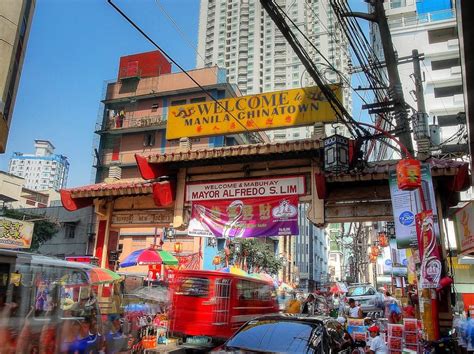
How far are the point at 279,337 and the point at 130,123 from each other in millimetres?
42685

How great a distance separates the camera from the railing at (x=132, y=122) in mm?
44781

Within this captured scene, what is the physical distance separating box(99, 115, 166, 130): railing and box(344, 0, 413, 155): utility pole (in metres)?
35.4

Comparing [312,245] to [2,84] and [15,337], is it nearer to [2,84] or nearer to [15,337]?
[2,84]

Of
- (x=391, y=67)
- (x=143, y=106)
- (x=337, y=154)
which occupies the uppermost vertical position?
(x=143, y=106)

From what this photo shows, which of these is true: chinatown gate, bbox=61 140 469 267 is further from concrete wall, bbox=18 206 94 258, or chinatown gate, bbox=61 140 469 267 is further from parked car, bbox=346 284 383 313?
concrete wall, bbox=18 206 94 258

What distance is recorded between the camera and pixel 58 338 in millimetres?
5934

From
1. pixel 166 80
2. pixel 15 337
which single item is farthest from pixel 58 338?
pixel 166 80

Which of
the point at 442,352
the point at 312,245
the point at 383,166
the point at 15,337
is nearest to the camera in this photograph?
the point at 15,337

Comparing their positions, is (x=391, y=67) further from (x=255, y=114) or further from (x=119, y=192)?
(x=119, y=192)

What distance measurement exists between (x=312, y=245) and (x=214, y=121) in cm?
7588

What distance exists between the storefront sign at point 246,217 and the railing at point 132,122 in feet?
108

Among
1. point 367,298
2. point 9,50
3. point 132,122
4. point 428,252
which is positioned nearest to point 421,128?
point 428,252

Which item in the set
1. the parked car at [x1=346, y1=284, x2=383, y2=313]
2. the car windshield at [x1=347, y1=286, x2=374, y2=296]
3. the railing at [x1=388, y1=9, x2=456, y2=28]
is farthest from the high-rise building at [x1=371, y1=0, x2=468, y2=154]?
the parked car at [x1=346, y1=284, x2=383, y2=313]

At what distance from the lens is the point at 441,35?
4481 centimetres
